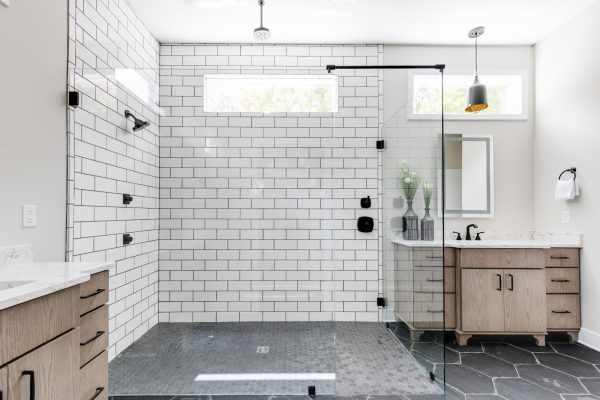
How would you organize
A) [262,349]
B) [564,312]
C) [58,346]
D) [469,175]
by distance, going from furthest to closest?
[469,175] < [564,312] < [262,349] < [58,346]

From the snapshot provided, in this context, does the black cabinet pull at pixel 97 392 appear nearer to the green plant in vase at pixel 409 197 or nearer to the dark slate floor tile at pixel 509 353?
the green plant in vase at pixel 409 197

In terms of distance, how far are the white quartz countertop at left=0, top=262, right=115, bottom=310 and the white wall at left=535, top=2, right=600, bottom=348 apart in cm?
357

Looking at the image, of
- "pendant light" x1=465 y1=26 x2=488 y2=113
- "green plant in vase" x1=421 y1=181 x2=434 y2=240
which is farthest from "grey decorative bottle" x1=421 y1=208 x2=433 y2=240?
"pendant light" x1=465 y1=26 x2=488 y2=113

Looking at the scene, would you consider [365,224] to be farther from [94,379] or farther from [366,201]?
[94,379]

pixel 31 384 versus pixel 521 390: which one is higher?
pixel 31 384

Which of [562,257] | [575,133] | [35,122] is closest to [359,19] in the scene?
[575,133]

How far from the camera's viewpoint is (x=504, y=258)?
295cm

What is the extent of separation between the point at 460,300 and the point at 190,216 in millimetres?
2264

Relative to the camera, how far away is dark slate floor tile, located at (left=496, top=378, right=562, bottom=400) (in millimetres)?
2170

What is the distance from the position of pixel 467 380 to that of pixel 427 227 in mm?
1046

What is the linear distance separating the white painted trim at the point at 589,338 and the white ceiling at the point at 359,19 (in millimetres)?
2711

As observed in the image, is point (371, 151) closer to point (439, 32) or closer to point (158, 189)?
point (439, 32)

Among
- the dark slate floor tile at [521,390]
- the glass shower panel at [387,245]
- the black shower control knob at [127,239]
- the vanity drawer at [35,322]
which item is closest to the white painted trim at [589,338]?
the dark slate floor tile at [521,390]

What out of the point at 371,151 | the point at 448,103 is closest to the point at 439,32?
the point at 448,103
